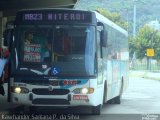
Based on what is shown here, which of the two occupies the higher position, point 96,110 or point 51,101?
point 51,101

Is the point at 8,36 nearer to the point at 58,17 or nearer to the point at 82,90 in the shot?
the point at 58,17

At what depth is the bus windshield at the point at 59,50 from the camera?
13.8 metres

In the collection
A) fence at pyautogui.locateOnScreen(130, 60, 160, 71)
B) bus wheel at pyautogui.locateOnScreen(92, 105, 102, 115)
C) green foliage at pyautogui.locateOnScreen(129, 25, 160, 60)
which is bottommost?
fence at pyautogui.locateOnScreen(130, 60, 160, 71)

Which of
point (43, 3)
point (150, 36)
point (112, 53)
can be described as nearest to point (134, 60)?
point (150, 36)

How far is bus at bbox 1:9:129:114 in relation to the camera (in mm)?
13695

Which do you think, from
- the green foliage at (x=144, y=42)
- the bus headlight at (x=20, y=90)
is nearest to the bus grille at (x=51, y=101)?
the bus headlight at (x=20, y=90)

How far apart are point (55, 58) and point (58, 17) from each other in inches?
46.3

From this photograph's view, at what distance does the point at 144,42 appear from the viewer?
287ft

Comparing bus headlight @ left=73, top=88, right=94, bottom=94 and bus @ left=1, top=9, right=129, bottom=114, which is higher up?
bus @ left=1, top=9, right=129, bottom=114

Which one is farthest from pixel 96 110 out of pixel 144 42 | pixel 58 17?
pixel 144 42

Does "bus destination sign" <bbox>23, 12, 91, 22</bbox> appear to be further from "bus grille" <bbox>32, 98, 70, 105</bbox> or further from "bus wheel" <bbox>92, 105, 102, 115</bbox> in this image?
"bus wheel" <bbox>92, 105, 102, 115</bbox>

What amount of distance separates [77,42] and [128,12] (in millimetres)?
98353

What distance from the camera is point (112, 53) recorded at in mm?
17750

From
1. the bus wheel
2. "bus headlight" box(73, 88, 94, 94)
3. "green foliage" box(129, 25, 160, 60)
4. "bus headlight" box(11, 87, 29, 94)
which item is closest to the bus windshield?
"bus headlight" box(73, 88, 94, 94)
